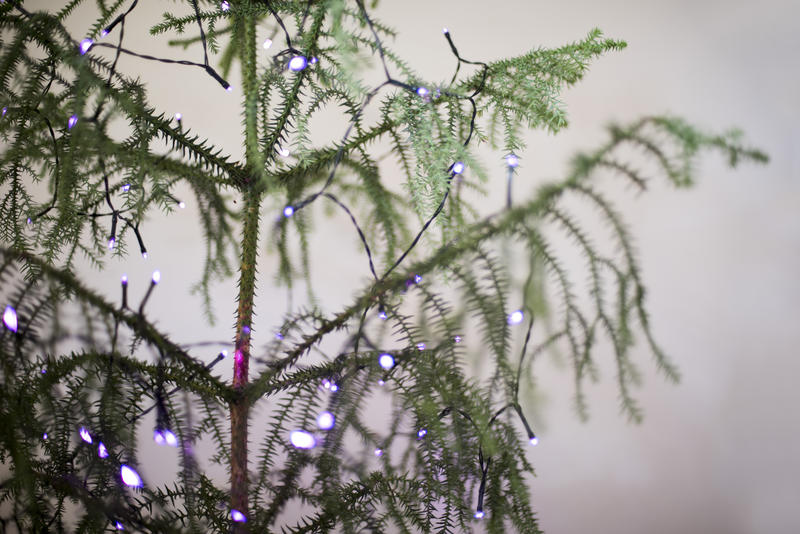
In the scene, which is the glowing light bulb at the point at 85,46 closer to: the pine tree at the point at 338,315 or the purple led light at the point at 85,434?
the pine tree at the point at 338,315

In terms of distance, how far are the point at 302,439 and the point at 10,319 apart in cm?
25

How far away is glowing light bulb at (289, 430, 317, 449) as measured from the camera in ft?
1.63

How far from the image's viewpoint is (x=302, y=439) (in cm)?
50

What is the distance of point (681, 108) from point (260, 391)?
3.47 feet

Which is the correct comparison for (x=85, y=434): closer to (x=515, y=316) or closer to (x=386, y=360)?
(x=386, y=360)

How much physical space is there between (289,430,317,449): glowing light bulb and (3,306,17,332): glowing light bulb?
241 millimetres

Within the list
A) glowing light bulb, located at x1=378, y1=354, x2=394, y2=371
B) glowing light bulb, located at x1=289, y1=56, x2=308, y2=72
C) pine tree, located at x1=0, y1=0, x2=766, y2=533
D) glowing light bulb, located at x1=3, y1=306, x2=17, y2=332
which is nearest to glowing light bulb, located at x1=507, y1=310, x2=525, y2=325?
pine tree, located at x1=0, y1=0, x2=766, y2=533

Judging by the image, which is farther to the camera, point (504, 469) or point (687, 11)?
point (687, 11)

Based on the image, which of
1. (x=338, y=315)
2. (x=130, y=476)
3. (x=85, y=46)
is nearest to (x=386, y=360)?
(x=338, y=315)

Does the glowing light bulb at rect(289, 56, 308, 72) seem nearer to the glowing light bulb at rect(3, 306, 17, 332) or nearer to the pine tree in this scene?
the pine tree

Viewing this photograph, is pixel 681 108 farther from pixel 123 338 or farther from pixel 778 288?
pixel 123 338

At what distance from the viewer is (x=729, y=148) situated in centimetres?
43

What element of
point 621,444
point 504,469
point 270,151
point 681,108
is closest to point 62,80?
point 270,151

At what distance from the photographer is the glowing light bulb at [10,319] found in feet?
1.46
